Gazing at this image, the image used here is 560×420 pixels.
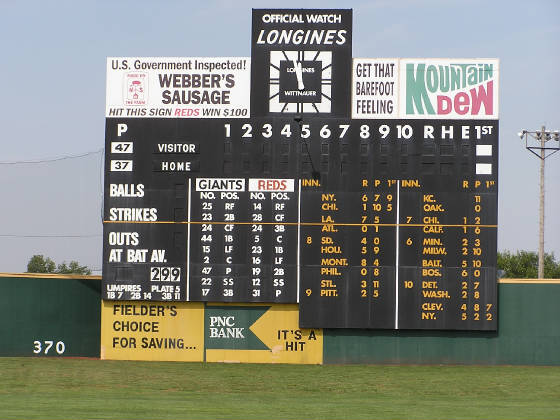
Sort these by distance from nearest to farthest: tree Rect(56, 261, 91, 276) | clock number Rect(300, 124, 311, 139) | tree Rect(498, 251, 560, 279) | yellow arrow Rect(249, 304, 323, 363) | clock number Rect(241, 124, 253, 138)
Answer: clock number Rect(300, 124, 311, 139)
clock number Rect(241, 124, 253, 138)
yellow arrow Rect(249, 304, 323, 363)
tree Rect(56, 261, 91, 276)
tree Rect(498, 251, 560, 279)

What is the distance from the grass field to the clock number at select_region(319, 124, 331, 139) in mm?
6348

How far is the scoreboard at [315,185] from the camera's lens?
25.4 metres

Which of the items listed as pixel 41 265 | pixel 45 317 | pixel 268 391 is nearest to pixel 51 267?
pixel 41 265

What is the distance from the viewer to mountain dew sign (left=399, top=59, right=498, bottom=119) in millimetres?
25703

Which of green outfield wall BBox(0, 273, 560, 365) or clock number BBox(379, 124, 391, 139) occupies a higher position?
clock number BBox(379, 124, 391, 139)

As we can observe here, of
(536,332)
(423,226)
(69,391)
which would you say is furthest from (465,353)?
(69,391)

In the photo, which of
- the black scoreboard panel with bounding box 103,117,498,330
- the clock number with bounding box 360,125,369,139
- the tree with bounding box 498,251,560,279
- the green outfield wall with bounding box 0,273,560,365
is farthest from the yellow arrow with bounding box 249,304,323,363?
the tree with bounding box 498,251,560,279

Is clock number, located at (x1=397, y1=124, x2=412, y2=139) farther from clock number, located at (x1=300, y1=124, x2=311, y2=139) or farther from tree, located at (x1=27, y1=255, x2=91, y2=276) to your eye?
tree, located at (x1=27, y1=255, x2=91, y2=276)

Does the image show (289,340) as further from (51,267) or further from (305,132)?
(51,267)

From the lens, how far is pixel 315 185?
2559 cm

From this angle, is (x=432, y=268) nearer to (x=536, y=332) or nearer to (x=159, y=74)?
(x=536, y=332)

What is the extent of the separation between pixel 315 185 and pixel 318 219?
94 centimetres

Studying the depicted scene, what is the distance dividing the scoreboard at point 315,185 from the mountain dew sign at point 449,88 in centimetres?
3

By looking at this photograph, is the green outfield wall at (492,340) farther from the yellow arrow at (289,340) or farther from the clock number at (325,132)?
the clock number at (325,132)
